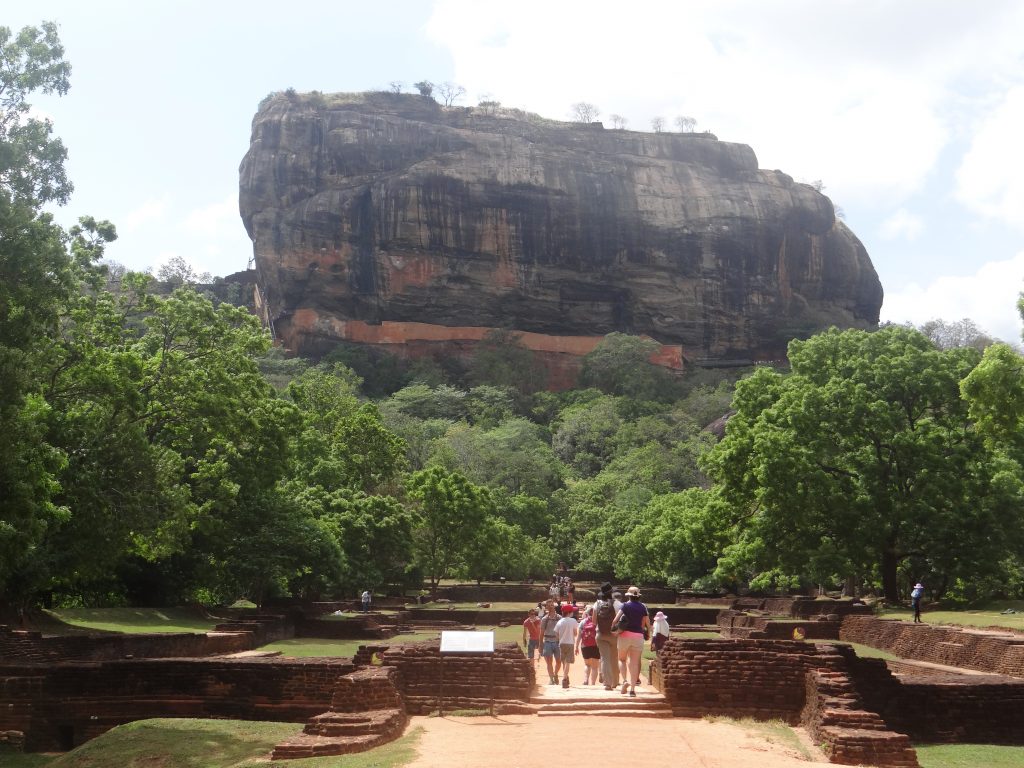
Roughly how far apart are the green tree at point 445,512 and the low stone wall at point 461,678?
21724 millimetres

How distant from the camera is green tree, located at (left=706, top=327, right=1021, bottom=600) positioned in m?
23.3

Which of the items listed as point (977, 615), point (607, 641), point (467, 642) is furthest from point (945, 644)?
point (467, 642)

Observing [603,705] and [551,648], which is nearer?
[603,705]

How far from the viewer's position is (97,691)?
1151 centimetres

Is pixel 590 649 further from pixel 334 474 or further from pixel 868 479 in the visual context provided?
pixel 334 474

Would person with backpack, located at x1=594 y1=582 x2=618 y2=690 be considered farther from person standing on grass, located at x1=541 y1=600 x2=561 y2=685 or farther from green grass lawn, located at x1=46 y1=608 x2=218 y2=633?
green grass lawn, located at x1=46 y1=608 x2=218 y2=633

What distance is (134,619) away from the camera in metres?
21.2

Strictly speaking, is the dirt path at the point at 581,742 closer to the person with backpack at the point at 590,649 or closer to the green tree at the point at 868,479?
the person with backpack at the point at 590,649

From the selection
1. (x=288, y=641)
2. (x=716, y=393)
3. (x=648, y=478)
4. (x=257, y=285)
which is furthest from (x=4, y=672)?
(x=257, y=285)

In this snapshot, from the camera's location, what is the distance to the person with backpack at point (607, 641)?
478 inches

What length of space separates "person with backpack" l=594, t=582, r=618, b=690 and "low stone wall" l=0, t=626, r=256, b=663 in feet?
21.5

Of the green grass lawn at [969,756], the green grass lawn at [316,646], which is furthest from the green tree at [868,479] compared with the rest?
the green grass lawn at [969,756]

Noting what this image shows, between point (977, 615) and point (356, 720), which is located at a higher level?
point (356, 720)

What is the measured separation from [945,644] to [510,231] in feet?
208
